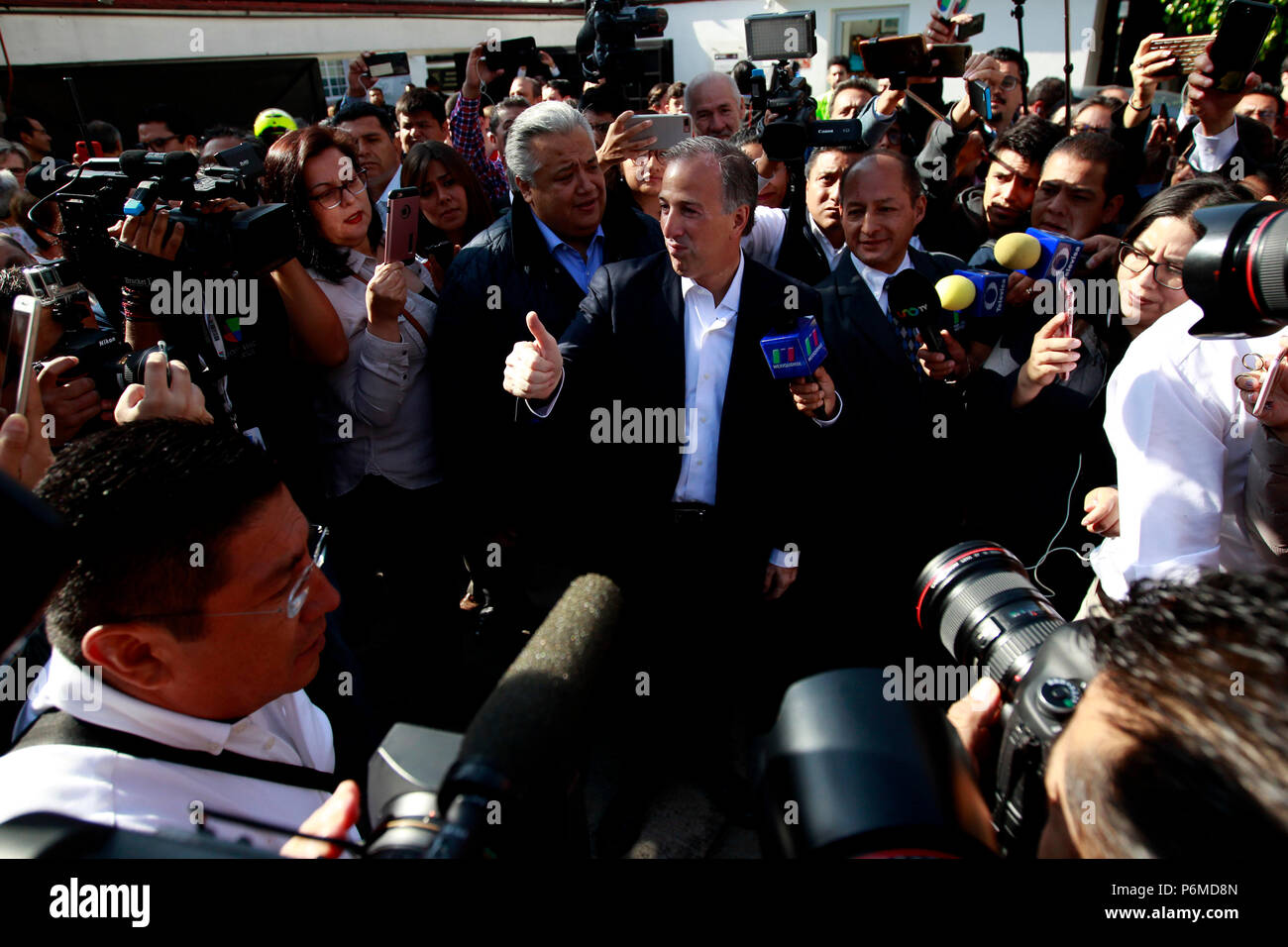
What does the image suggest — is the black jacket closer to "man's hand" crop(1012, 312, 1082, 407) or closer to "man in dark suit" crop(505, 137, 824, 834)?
"man in dark suit" crop(505, 137, 824, 834)

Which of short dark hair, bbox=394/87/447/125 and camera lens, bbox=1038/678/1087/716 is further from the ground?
short dark hair, bbox=394/87/447/125

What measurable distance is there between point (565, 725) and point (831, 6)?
22.9 m

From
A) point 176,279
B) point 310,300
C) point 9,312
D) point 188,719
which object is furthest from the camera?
point 310,300

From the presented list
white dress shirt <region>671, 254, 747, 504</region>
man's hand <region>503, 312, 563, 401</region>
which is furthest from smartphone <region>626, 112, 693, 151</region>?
man's hand <region>503, 312, 563, 401</region>

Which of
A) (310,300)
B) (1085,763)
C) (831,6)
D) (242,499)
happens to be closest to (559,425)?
(310,300)

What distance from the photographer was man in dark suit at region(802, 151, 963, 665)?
107 inches

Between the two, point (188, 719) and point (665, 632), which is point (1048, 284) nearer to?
point (665, 632)

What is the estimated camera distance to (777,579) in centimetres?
270

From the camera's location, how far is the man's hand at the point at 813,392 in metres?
2.32

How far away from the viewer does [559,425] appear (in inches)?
99.8

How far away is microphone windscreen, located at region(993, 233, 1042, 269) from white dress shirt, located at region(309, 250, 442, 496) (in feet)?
6.61

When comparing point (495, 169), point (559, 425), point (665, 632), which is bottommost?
point (665, 632)

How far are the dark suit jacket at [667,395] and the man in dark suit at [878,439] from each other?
20cm

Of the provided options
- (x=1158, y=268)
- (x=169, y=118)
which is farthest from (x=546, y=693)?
(x=169, y=118)
